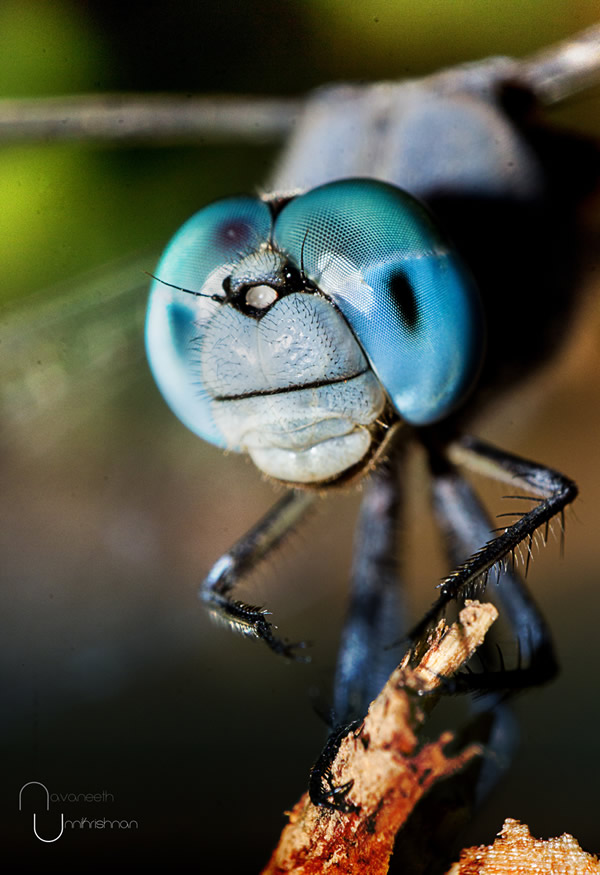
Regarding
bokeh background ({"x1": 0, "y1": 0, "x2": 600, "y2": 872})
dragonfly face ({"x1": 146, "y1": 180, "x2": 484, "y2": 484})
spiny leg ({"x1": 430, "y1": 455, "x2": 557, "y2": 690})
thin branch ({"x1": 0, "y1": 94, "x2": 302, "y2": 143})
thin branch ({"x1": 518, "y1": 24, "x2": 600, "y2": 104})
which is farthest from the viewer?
thin branch ({"x1": 0, "y1": 94, "x2": 302, "y2": 143})

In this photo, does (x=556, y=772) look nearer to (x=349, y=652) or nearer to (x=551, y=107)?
(x=349, y=652)

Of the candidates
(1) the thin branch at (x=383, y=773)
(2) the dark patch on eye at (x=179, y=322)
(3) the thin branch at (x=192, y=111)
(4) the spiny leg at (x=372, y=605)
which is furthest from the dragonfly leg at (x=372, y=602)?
(3) the thin branch at (x=192, y=111)

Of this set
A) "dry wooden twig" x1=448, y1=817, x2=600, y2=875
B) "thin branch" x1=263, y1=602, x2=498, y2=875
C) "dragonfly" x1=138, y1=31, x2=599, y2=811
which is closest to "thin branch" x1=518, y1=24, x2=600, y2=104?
"dragonfly" x1=138, y1=31, x2=599, y2=811

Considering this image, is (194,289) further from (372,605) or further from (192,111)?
(192,111)

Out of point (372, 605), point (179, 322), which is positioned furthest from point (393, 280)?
point (372, 605)

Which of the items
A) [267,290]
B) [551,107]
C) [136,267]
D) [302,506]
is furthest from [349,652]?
[551,107]

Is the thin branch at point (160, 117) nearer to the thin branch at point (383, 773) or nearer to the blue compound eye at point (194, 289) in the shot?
the blue compound eye at point (194, 289)

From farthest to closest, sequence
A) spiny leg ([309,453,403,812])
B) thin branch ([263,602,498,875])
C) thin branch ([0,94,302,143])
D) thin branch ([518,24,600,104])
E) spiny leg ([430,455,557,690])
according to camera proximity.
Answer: thin branch ([0,94,302,143]) → thin branch ([518,24,600,104]) → spiny leg ([309,453,403,812]) → spiny leg ([430,455,557,690]) → thin branch ([263,602,498,875])

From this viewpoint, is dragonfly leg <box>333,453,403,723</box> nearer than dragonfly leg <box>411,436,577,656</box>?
No

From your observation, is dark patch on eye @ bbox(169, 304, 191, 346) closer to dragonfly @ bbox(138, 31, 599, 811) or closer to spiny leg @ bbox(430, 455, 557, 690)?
dragonfly @ bbox(138, 31, 599, 811)
